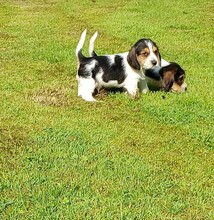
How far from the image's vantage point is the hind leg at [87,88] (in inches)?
317

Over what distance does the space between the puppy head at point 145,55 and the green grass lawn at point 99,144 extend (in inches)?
25.7

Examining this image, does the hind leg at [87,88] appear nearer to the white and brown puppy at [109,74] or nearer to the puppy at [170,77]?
the white and brown puppy at [109,74]

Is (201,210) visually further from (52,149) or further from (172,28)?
(172,28)

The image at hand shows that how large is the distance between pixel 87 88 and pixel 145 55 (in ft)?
3.88

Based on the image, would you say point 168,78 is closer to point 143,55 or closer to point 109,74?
point 143,55

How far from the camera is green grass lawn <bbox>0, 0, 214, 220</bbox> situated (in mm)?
4668

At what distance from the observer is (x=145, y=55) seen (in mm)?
7777

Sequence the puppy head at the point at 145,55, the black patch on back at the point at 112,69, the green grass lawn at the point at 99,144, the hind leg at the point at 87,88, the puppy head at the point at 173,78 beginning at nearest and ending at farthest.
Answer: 1. the green grass lawn at the point at 99,144
2. the puppy head at the point at 145,55
3. the hind leg at the point at 87,88
4. the black patch on back at the point at 112,69
5. the puppy head at the point at 173,78

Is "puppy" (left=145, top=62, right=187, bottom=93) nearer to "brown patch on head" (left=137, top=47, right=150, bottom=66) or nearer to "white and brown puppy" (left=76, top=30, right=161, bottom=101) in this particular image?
"white and brown puppy" (left=76, top=30, right=161, bottom=101)

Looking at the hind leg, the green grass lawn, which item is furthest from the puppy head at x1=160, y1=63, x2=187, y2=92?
the hind leg

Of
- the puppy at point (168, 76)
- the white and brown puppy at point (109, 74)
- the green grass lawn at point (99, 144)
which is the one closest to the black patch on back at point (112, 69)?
the white and brown puppy at point (109, 74)

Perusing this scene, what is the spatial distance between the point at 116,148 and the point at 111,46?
7.22m

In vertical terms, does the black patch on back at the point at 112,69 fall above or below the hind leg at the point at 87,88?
above

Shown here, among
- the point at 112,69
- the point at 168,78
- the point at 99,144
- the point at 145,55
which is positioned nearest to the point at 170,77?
the point at 168,78
